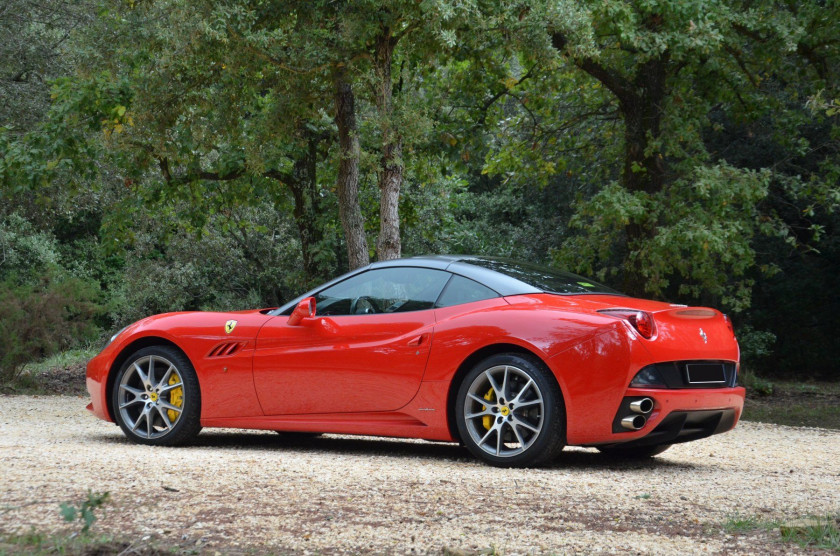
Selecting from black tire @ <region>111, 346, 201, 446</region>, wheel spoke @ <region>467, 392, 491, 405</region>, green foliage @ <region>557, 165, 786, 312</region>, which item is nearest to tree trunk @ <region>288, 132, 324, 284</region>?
green foliage @ <region>557, 165, 786, 312</region>

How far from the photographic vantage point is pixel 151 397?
7.52m

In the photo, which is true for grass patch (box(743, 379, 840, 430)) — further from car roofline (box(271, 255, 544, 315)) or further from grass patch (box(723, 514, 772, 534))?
grass patch (box(723, 514, 772, 534))

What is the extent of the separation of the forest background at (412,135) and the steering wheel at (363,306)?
4.01 metres

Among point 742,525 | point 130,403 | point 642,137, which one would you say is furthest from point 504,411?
point 642,137

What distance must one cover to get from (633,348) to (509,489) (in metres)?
1.27

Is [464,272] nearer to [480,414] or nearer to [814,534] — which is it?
[480,414]

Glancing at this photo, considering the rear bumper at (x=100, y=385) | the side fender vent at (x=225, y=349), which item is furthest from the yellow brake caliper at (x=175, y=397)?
the rear bumper at (x=100, y=385)

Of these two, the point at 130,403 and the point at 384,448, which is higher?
the point at 130,403

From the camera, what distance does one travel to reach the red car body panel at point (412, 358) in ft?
19.7

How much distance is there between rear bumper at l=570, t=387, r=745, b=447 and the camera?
236 inches

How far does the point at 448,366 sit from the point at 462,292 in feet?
1.90

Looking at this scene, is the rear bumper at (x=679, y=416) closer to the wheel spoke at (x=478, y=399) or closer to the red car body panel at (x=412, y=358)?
the red car body panel at (x=412, y=358)

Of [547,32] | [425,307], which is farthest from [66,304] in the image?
[425,307]

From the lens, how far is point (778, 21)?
13711 mm
